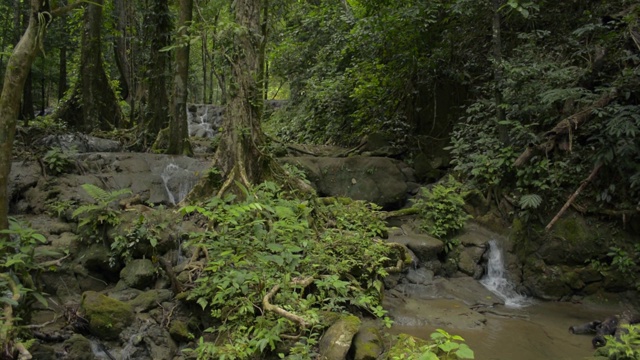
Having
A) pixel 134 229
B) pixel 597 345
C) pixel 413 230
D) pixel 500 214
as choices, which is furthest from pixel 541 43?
pixel 134 229

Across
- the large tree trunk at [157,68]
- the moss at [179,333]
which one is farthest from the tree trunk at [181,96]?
the moss at [179,333]

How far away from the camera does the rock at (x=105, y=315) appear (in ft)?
19.3

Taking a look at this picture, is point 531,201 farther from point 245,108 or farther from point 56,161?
point 56,161

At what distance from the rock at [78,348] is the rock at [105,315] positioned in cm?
25

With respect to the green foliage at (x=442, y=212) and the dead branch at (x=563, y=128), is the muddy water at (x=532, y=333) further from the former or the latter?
the dead branch at (x=563, y=128)

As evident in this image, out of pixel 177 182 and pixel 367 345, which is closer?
pixel 367 345

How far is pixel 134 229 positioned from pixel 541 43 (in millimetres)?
10157

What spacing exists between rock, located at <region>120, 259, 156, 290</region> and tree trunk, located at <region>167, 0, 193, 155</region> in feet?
15.9

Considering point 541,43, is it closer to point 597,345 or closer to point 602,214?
point 602,214

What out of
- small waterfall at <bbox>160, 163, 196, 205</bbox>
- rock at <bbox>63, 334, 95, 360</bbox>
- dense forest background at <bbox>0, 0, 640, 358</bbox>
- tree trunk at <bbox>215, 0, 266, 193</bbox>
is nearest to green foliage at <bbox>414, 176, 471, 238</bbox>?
dense forest background at <bbox>0, 0, 640, 358</bbox>

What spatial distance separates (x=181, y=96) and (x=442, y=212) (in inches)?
264

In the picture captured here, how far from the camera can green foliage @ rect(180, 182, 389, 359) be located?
5230 millimetres

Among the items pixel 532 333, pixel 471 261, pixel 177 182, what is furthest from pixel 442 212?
pixel 177 182

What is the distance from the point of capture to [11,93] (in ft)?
18.1
